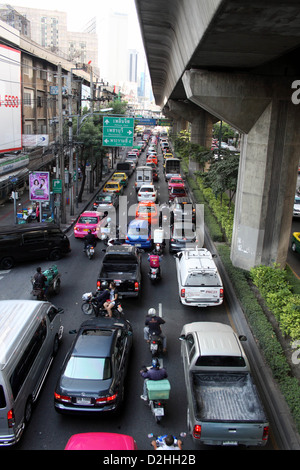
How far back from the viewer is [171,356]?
11.4 meters

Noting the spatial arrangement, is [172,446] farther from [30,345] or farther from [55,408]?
[30,345]

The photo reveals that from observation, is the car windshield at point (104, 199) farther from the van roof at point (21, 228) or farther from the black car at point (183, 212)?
the van roof at point (21, 228)

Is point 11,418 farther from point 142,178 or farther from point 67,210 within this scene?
point 142,178

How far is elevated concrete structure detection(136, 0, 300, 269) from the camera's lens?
12.4 m

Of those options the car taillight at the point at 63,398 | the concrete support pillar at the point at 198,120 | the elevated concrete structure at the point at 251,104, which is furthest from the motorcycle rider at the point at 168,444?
the concrete support pillar at the point at 198,120

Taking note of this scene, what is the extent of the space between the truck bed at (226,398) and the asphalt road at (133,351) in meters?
0.76

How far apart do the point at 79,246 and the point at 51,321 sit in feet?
36.8

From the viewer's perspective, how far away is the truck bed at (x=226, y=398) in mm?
7914

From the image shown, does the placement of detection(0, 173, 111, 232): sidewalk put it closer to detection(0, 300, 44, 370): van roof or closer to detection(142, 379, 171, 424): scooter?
detection(0, 300, 44, 370): van roof

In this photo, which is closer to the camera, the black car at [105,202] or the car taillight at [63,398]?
the car taillight at [63,398]

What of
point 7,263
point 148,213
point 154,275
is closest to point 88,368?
point 154,275

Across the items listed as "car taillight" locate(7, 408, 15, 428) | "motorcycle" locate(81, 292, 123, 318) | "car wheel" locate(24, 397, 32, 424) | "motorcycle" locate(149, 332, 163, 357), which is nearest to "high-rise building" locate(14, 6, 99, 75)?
"motorcycle" locate(81, 292, 123, 318)

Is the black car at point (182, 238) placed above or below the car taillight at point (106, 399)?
above
